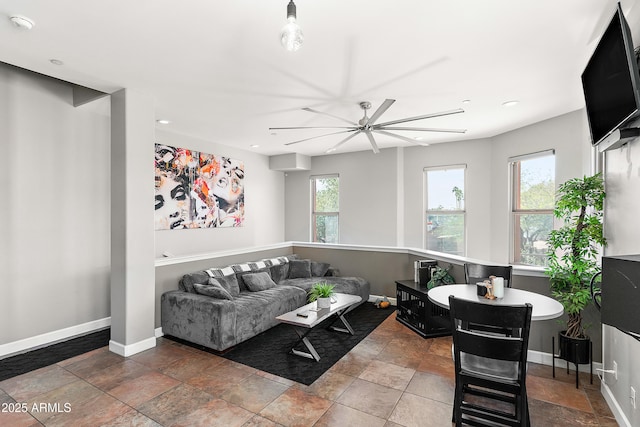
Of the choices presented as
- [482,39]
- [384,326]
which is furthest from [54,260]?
[482,39]

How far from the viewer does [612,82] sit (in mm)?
1837

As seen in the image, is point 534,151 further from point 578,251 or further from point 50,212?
point 50,212

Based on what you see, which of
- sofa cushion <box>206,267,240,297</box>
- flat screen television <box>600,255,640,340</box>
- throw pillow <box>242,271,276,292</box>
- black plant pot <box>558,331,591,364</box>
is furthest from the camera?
throw pillow <box>242,271,276,292</box>

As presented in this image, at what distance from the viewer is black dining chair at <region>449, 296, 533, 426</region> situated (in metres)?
1.91

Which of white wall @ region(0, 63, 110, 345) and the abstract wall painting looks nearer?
white wall @ region(0, 63, 110, 345)

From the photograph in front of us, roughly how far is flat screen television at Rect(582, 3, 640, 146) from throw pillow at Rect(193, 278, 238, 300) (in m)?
3.55

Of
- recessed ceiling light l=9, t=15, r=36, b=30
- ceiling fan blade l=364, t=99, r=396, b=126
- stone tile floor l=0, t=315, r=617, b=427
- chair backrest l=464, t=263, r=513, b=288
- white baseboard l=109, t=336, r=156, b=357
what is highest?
recessed ceiling light l=9, t=15, r=36, b=30

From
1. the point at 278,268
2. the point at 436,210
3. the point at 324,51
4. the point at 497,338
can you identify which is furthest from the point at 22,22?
the point at 436,210

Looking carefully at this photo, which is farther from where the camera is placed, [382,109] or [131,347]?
[131,347]

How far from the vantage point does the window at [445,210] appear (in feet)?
19.3

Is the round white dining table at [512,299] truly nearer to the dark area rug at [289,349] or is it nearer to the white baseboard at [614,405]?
the white baseboard at [614,405]

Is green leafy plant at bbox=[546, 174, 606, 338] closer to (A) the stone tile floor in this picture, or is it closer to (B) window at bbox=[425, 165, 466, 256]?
(A) the stone tile floor

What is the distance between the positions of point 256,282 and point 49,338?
237cm

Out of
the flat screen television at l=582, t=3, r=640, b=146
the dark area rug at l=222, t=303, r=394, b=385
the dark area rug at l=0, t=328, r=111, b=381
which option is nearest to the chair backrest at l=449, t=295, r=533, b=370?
the flat screen television at l=582, t=3, r=640, b=146
